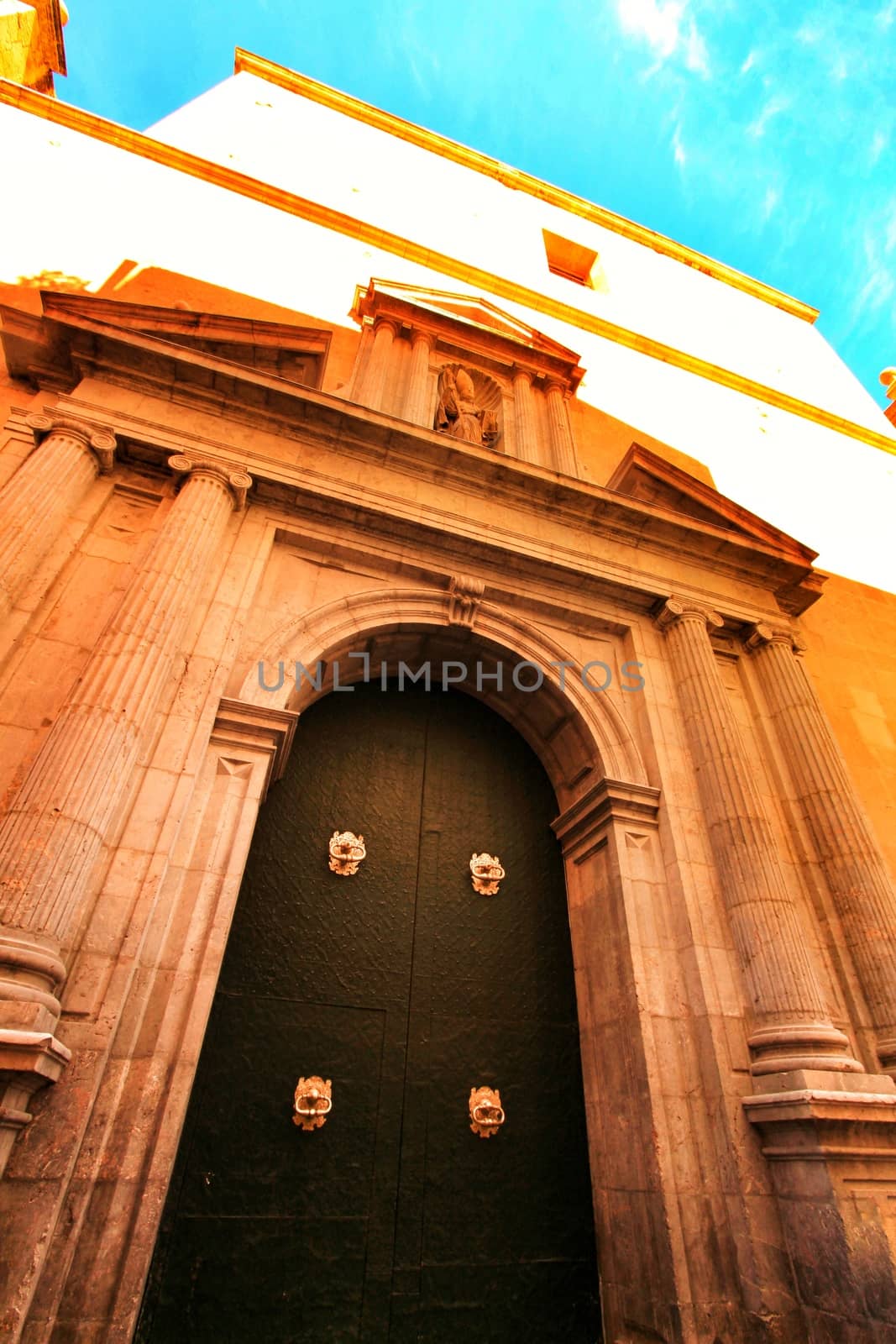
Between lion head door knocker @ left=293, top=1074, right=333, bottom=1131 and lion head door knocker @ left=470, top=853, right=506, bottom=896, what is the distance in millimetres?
1893

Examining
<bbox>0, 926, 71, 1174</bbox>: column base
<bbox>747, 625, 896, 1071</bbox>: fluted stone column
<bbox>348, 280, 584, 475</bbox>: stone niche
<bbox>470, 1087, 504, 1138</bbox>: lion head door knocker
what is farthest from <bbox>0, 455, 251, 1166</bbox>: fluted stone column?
<bbox>747, 625, 896, 1071</bbox>: fluted stone column

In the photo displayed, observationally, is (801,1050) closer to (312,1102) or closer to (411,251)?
(312,1102)

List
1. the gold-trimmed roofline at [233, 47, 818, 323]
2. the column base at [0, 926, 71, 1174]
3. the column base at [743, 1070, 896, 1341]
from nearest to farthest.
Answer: the column base at [0, 926, 71, 1174] → the column base at [743, 1070, 896, 1341] → the gold-trimmed roofline at [233, 47, 818, 323]

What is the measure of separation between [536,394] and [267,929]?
7676 millimetres

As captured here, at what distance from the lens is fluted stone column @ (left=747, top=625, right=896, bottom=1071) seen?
17.3ft

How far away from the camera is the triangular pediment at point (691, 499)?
8.26 metres

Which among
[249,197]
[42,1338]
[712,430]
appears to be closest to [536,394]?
[712,430]

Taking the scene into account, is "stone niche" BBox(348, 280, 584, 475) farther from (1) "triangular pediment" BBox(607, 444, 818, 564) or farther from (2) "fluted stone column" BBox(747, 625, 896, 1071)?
(2) "fluted stone column" BBox(747, 625, 896, 1071)

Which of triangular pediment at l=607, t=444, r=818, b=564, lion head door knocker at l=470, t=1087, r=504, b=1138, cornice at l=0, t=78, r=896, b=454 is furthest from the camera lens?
cornice at l=0, t=78, r=896, b=454

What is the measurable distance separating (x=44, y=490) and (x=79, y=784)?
2.45 m

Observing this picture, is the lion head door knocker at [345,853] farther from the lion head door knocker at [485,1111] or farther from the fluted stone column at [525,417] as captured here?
the fluted stone column at [525,417]

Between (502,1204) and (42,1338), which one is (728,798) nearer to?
(502,1204)

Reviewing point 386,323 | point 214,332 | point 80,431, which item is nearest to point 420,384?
point 386,323

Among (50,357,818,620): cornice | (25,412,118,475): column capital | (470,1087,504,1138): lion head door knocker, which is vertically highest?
(50,357,818,620): cornice
